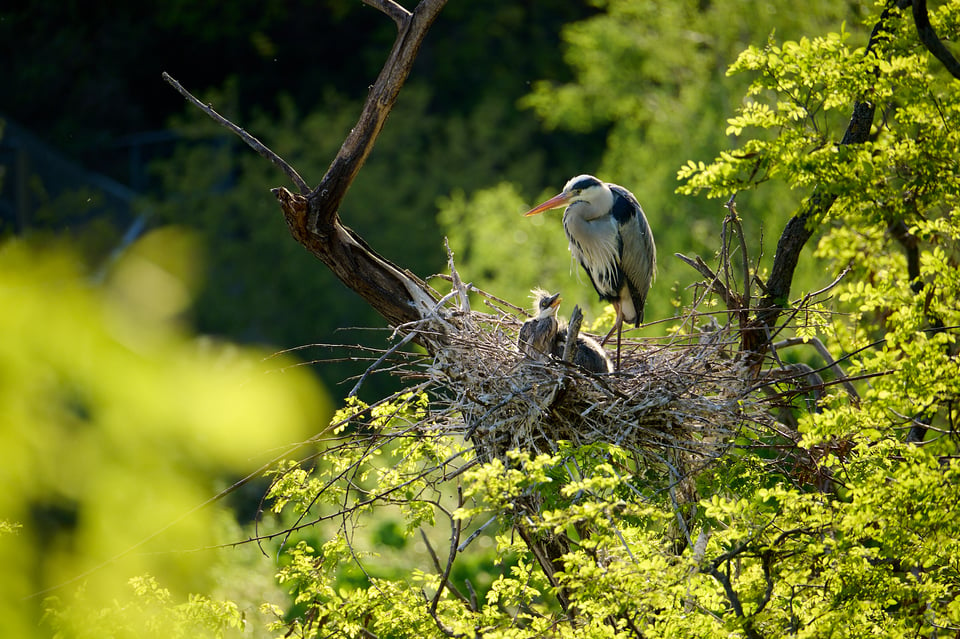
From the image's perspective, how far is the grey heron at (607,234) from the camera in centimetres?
532

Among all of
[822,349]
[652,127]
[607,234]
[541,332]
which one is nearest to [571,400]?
[541,332]

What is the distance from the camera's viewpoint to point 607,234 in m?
5.35

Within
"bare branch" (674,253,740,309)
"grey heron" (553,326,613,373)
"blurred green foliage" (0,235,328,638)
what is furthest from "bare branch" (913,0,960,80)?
"blurred green foliage" (0,235,328,638)

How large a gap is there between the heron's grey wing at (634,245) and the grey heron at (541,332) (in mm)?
833

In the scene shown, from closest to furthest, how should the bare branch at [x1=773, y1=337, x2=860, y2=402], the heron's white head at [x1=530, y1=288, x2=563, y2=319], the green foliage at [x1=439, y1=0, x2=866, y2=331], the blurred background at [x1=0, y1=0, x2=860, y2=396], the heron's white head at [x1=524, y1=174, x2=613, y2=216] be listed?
the heron's white head at [x1=530, y1=288, x2=563, y2=319] < the bare branch at [x1=773, y1=337, x2=860, y2=402] < the heron's white head at [x1=524, y1=174, x2=613, y2=216] < the green foliage at [x1=439, y1=0, x2=866, y2=331] < the blurred background at [x1=0, y1=0, x2=860, y2=396]

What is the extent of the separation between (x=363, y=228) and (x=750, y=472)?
47.7 ft

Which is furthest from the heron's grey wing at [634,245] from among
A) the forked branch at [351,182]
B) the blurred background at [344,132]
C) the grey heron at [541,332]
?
the blurred background at [344,132]

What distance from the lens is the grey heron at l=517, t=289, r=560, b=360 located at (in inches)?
169

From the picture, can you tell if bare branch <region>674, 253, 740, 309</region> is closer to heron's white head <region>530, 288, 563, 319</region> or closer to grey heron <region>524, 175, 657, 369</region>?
heron's white head <region>530, 288, 563, 319</region>

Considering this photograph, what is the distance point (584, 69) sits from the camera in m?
20.7

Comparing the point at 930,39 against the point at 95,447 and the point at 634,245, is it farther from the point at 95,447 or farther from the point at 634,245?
the point at 95,447

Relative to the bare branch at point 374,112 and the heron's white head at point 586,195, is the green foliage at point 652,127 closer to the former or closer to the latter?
the heron's white head at point 586,195

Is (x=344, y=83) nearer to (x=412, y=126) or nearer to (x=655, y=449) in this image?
(x=412, y=126)

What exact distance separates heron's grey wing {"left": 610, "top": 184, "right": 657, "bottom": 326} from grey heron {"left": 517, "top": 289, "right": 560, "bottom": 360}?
83cm
